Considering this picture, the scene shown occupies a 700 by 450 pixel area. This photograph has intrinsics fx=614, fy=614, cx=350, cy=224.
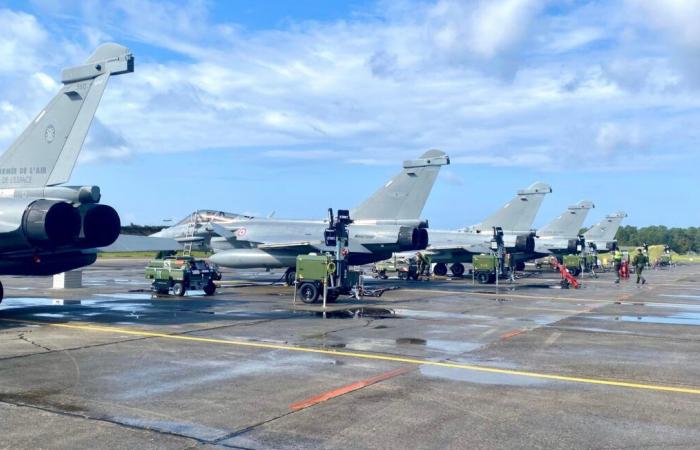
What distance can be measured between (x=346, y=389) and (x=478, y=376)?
6.61 ft

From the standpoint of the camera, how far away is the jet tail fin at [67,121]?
1339 centimetres

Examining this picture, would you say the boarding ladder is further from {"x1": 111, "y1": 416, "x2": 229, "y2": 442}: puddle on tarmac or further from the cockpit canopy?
{"x1": 111, "y1": 416, "x2": 229, "y2": 442}: puddle on tarmac

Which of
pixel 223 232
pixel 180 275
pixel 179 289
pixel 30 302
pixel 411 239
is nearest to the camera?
pixel 30 302

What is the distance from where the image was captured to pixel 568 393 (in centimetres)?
756

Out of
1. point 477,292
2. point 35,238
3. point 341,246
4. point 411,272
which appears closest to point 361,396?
point 35,238

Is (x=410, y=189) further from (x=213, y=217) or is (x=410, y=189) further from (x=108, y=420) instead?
(x=108, y=420)

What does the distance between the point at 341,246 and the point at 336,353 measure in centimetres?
926

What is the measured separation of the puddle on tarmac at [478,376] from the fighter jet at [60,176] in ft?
27.4

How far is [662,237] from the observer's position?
150 metres

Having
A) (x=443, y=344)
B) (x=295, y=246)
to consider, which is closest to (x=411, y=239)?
(x=295, y=246)

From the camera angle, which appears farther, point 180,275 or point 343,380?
point 180,275

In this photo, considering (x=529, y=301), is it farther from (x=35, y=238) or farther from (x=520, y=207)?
(x=520, y=207)

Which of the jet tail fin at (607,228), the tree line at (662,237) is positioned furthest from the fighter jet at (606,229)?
the tree line at (662,237)

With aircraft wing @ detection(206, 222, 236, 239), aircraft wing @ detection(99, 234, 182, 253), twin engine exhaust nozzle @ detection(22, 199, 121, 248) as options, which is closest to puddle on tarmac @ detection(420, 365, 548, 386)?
twin engine exhaust nozzle @ detection(22, 199, 121, 248)
